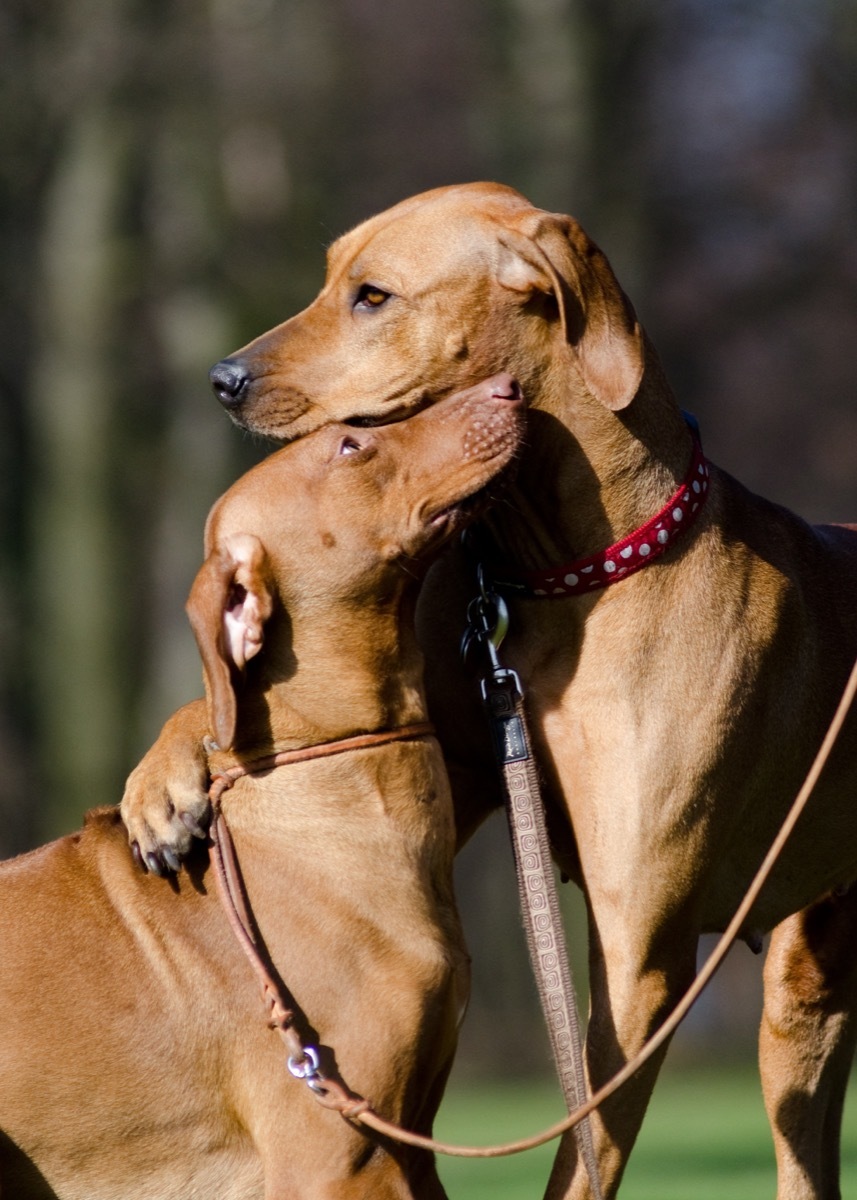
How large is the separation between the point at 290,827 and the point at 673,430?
1607mm

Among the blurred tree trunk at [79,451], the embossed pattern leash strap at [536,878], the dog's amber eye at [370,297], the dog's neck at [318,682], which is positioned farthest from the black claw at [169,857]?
the blurred tree trunk at [79,451]

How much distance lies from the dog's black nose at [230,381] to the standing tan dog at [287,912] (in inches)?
13.5

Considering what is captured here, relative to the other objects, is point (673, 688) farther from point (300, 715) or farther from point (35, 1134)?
point (35, 1134)

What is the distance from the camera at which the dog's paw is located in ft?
17.6

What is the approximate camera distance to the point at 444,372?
5.55 m

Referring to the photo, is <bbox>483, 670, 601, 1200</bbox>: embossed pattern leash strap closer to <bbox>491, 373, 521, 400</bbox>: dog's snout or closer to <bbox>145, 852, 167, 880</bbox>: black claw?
<bbox>491, 373, 521, 400</bbox>: dog's snout

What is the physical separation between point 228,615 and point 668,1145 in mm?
7122

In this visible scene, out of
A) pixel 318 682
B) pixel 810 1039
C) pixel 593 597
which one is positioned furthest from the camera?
pixel 810 1039

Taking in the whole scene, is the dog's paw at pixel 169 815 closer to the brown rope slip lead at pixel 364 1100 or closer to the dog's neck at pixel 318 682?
the brown rope slip lead at pixel 364 1100

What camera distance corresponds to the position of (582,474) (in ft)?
18.3

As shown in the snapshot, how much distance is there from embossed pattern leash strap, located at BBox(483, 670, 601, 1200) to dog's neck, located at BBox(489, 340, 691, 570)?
1.39ft

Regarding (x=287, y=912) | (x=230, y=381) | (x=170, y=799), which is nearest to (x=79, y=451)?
(x=230, y=381)

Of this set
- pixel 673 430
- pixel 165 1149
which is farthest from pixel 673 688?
pixel 165 1149

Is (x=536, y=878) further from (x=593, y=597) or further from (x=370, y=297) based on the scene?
(x=370, y=297)
